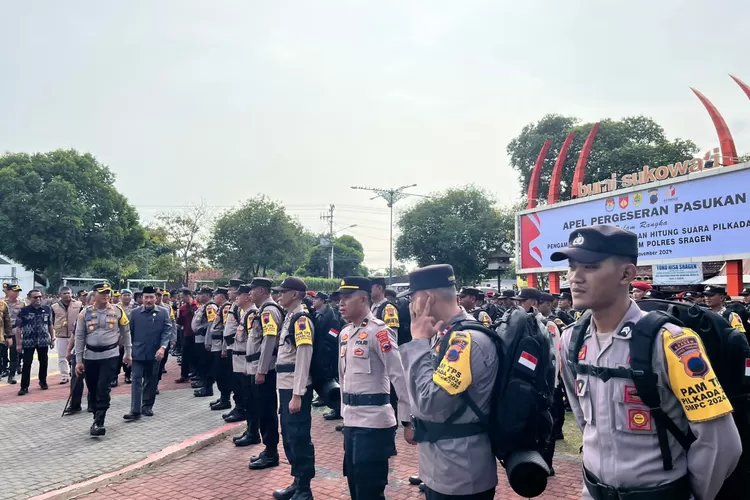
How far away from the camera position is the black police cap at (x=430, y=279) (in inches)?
114

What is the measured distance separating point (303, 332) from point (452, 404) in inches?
110

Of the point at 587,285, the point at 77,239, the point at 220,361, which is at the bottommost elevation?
the point at 220,361

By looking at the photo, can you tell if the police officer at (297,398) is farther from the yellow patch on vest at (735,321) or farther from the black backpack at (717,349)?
the yellow patch on vest at (735,321)

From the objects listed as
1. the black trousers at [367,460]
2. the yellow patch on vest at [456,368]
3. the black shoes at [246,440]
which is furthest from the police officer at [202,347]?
the yellow patch on vest at [456,368]

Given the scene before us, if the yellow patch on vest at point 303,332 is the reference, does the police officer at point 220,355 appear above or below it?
below

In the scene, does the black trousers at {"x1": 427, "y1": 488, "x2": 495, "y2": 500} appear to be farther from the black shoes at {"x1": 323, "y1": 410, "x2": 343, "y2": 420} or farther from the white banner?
the white banner

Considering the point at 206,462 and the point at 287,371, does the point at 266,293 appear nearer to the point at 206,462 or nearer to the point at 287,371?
the point at 287,371

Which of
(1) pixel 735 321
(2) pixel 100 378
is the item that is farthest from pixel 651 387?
(2) pixel 100 378

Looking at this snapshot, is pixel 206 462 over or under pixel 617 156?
under

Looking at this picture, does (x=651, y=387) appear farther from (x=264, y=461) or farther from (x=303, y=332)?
(x=264, y=461)

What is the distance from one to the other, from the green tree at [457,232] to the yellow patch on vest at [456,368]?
33472 mm

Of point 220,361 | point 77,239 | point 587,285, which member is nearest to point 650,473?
point 587,285

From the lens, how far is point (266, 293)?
6.78 meters

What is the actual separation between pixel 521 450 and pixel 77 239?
1586 inches
